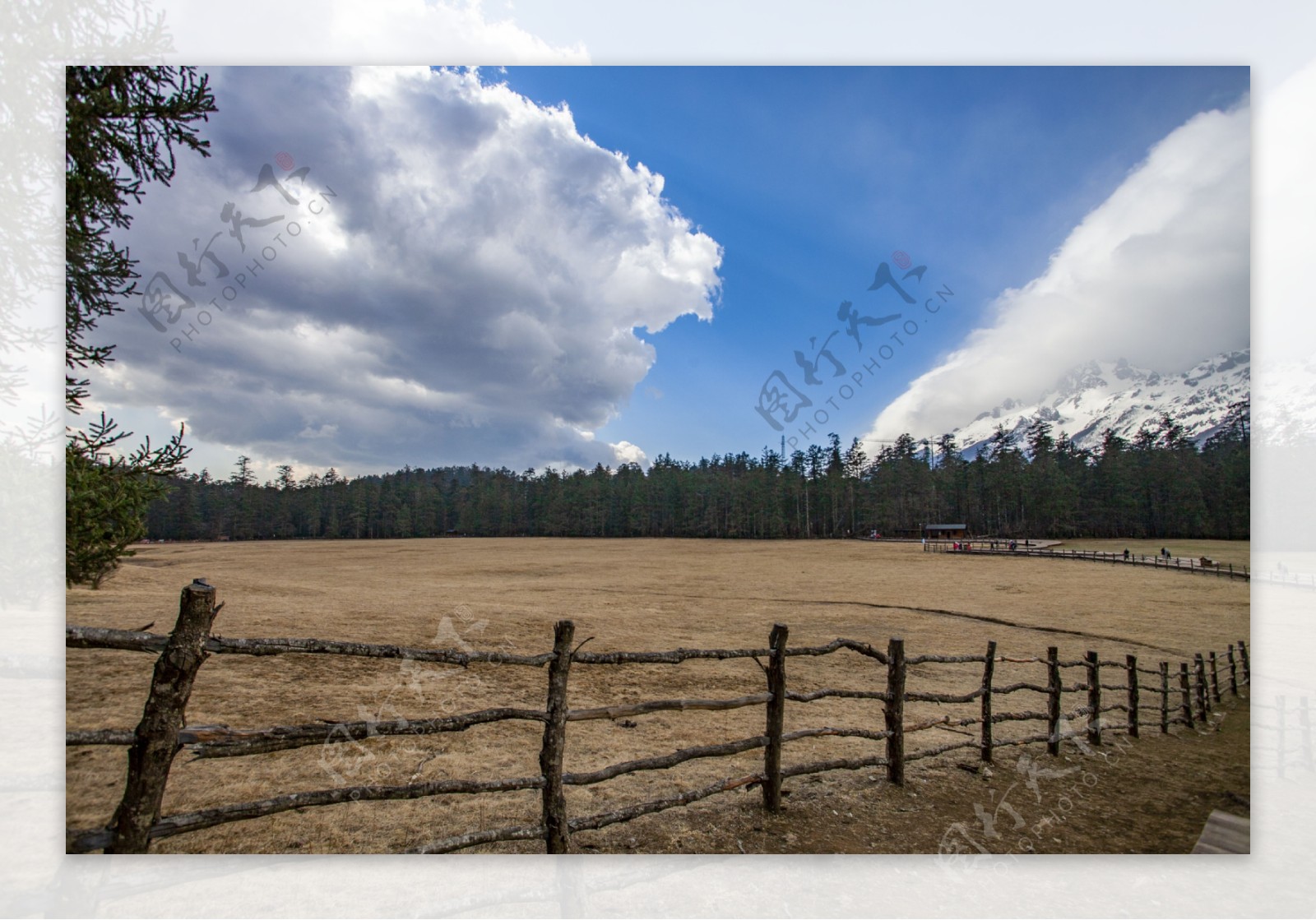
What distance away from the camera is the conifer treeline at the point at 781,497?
9742 mm

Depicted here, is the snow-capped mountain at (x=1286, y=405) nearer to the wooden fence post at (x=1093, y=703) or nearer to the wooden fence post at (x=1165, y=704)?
the wooden fence post at (x=1093, y=703)

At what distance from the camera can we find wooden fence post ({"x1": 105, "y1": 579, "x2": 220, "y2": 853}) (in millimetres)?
2379

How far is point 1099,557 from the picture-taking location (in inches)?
781

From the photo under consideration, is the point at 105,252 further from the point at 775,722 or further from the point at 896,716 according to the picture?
the point at 896,716

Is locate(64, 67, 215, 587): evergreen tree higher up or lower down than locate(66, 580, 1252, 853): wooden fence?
higher up

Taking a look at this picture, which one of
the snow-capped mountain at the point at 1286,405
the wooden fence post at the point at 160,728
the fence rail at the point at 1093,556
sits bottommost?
the fence rail at the point at 1093,556

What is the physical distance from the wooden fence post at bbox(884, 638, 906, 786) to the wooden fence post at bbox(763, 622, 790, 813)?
105 cm

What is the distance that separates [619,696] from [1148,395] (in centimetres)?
710

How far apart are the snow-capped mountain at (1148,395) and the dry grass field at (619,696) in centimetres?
179

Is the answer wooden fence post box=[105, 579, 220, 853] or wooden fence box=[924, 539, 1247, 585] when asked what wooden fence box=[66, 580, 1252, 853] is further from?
wooden fence box=[924, 539, 1247, 585]

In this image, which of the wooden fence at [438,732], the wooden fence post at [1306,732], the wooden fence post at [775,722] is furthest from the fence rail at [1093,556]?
the wooden fence post at [775,722]

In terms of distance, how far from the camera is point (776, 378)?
6.61 m

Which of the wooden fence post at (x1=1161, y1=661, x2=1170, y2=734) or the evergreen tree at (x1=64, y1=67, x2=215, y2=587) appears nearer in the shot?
the evergreen tree at (x1=64, y1=67, x2=215, y2=587)

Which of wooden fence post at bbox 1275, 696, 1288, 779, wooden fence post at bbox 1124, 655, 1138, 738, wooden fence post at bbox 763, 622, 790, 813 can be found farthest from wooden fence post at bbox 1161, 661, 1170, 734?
wooden fence post at bbox 763, 622, 790, 813
